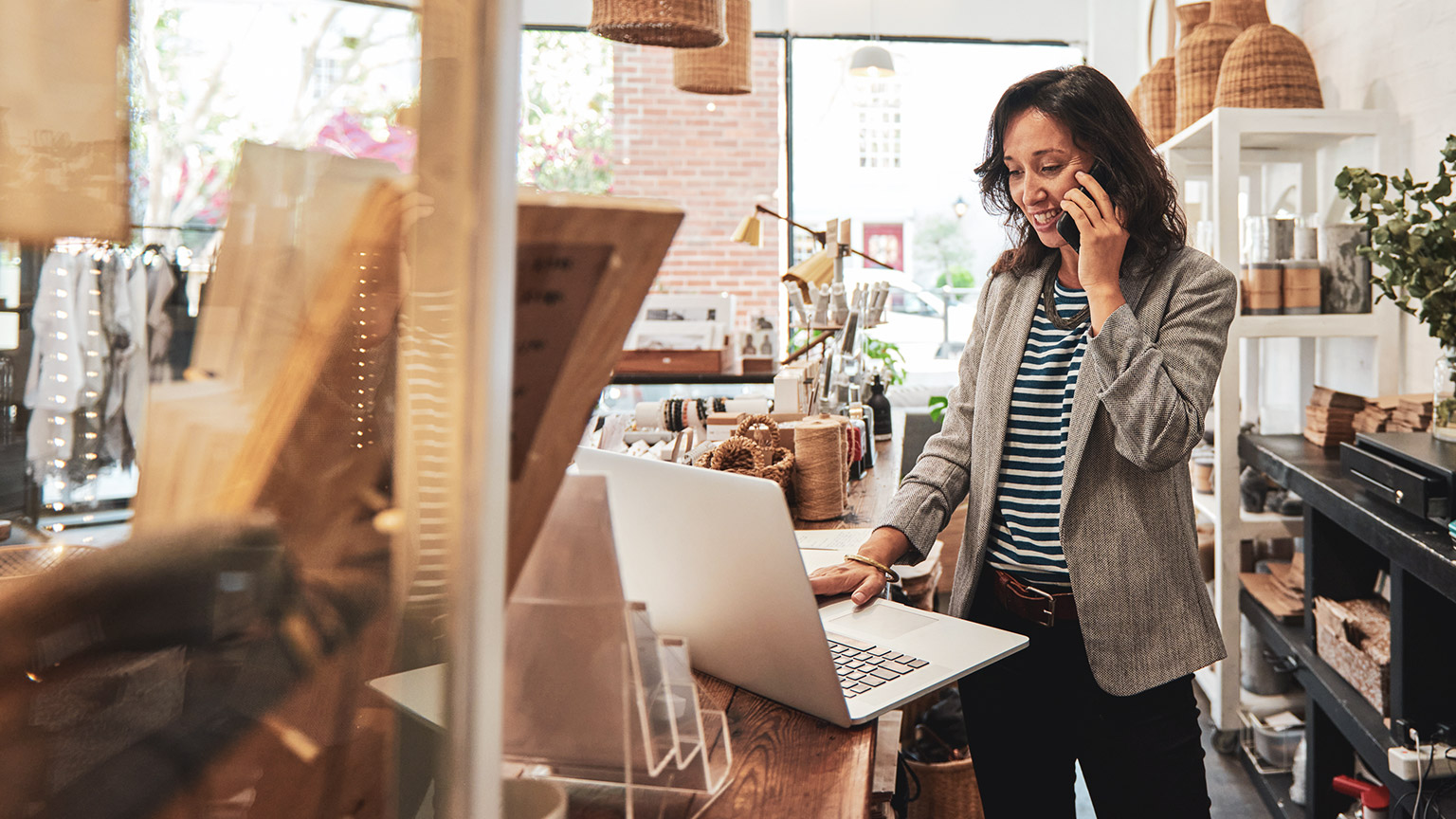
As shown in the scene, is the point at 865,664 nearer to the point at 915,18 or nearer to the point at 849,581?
the point at 849,581

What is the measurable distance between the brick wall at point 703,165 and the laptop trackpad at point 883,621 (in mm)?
5244

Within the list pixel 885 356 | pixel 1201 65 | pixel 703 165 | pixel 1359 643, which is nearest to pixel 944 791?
pixel 1359 643

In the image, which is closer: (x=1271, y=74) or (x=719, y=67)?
(x=1271, y=74)

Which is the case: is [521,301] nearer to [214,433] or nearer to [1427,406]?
[214,433]

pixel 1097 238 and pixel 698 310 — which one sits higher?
pixel 698 310

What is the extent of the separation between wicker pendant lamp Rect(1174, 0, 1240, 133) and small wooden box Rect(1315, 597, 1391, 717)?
5.61 feet

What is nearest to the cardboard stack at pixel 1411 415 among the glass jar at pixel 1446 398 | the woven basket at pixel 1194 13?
the glass jar at pixel 1446 398

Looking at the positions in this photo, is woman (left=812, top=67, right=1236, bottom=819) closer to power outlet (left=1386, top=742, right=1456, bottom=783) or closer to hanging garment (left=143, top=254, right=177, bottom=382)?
power outlet (left=1386, top=742, right=1456, bottom=783)

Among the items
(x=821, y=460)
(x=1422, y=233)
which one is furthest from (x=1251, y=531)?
(x=821, y=460)

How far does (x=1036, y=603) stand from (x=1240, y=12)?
2662 millimetres

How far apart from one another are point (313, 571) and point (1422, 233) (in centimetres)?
217

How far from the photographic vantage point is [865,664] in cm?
108

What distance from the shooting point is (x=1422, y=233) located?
1891mm

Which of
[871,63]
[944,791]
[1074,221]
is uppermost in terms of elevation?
[871,63]
